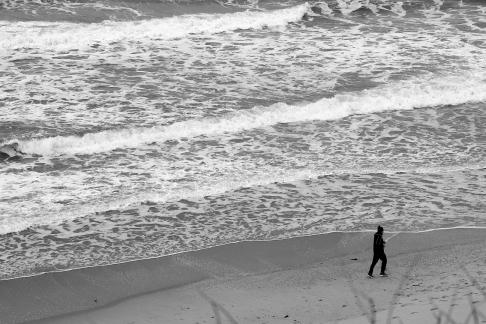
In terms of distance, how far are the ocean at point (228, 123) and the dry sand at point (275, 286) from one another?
1.50ft

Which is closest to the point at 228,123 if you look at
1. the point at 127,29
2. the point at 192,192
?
the point at 192,192

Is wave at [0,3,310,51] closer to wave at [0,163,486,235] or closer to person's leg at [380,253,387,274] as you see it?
wave at [0,163,486,235]

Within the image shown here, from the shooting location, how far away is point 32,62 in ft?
75.2

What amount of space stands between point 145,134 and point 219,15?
903 centimetres

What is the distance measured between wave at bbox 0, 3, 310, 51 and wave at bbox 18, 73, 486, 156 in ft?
20.3

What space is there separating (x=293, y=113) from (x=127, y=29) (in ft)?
23.7

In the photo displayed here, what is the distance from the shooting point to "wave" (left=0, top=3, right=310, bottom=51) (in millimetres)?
24266

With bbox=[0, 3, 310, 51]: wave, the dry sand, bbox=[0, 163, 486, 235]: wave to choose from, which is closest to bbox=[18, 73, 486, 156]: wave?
bbox=[0, 163, 486, 235]: wave

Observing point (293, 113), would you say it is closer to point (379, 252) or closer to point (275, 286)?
point (379, 252)

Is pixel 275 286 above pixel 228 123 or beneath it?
beneath

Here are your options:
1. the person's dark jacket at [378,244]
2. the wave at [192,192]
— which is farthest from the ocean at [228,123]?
the person's dark jacket at [378,244]

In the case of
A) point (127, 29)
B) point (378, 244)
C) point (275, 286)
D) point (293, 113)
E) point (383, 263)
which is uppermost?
point (127, 29)

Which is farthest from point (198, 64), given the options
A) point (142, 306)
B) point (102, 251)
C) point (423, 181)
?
point (142, 306)

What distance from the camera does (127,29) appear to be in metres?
25.4
